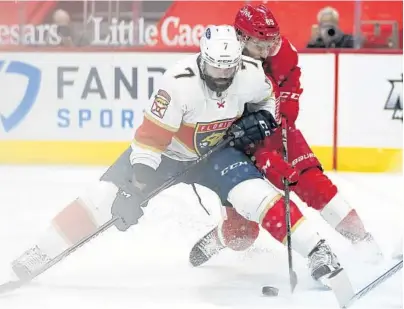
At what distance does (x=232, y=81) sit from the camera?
9.58 ft

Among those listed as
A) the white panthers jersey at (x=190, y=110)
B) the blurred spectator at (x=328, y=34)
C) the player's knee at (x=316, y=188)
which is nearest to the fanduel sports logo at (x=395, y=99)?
the blurred spectator at (x=328, y=34)

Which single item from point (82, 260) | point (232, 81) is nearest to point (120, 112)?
point (82, 260)

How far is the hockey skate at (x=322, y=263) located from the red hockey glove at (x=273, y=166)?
0.84 ft

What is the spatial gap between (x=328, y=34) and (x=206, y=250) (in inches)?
119

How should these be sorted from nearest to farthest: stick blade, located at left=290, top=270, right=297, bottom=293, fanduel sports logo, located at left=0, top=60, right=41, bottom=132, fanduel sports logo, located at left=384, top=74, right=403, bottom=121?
stick blade, located at left=290, top=270, right=297, bottom=293 < fanduel sports logo, located at left=384, top=74, right=403, bottom=121 < fanduel sports logo, located at left=0, top=60, right=41, bottom=132

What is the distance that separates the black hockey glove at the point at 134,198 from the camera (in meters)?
2.90

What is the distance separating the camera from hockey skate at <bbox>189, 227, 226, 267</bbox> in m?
3.36

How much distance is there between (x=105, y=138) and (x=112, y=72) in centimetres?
43

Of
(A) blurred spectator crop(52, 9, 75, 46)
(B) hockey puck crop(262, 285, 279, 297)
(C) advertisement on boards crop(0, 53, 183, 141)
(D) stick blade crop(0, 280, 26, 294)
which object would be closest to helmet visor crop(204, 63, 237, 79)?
(B) hockey puck crop(262, 285, 279, 297)

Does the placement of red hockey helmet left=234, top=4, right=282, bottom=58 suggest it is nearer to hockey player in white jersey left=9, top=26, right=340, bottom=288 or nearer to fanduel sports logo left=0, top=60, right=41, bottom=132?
hockey player in white jersey left=9, top=26, right=340, bottom=288

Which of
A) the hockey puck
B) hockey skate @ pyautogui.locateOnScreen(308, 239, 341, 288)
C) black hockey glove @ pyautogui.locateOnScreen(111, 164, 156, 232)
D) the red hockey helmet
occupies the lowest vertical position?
the hockey puck

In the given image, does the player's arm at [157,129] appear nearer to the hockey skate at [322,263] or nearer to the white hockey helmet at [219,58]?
the white hockey helmet at [219,58]

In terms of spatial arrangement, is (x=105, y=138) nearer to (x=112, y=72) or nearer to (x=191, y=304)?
(x=112, y=72)

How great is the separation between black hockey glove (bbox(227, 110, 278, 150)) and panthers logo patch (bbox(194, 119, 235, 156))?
3cm
